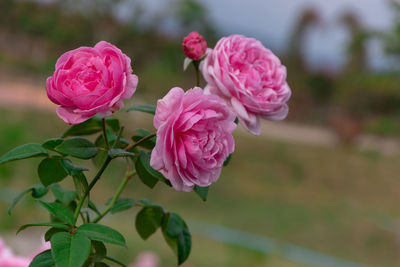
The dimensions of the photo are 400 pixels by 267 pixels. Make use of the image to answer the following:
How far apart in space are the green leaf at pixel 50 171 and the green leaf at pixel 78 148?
5 cm

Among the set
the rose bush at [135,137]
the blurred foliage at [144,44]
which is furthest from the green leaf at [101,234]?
the blurred foliage at [144,44]

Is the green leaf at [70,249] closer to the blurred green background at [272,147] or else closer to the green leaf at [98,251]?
the green leaf at [98,251]

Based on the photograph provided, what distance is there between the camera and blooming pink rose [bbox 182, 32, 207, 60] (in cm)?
44

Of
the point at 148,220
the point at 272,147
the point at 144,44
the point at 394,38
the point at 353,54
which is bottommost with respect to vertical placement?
the point at 272,147

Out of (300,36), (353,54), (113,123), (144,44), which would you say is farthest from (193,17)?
(113,123)

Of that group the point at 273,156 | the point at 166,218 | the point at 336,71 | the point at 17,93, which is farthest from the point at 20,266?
the point at 336,71

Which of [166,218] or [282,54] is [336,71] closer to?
[282,54]

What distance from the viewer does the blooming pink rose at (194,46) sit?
44 centimetres

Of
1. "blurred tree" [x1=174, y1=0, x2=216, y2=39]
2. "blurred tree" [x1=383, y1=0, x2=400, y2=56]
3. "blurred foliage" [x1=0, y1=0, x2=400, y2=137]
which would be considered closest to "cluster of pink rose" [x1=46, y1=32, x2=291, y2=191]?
"blurred tree" [x1=383, y1=0, x2=400, y2=56]

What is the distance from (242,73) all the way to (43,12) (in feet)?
24.2

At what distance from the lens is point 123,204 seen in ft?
1.56

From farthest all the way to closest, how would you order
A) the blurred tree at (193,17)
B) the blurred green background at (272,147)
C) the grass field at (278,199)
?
the blurred tree at (193,17) < the blurred green background at (272,147) < the grass field at (278,199)

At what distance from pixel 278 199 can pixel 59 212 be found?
5.35m

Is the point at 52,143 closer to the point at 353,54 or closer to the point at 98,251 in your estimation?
the point at 98,251
